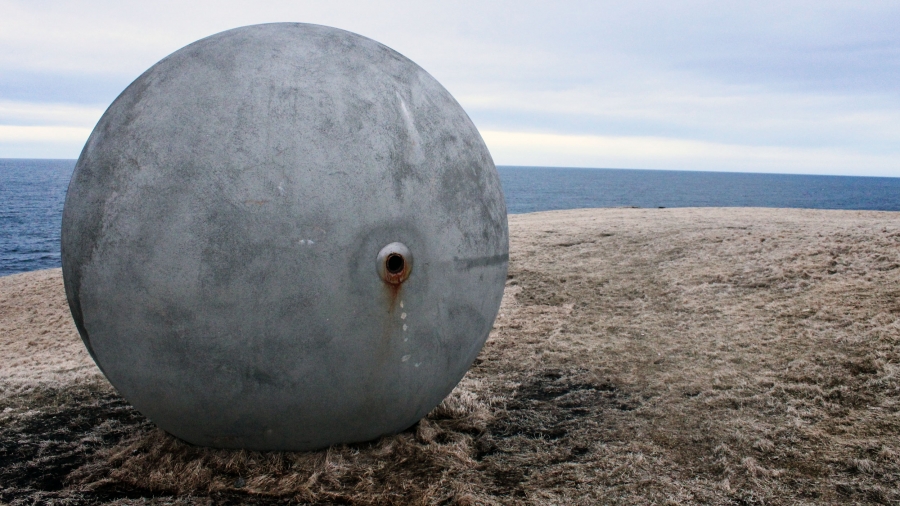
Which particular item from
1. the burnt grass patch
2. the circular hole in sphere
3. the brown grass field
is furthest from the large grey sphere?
the burnt grass patch

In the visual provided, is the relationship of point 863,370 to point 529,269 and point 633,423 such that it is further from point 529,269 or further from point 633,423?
point 529,269

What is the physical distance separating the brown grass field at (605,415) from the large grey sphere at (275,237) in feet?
1.35

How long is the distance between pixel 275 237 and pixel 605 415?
291 cm

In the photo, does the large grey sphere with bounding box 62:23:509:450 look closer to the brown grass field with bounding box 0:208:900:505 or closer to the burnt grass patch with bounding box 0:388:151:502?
the brown grass field with bounding box 0:208:900:505

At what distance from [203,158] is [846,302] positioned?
Answer: 6537 millimetres

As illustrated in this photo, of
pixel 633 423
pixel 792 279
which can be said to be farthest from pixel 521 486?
pixel 792 279

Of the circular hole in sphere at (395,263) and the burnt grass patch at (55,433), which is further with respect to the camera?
the burnt grass patch at (55,433)

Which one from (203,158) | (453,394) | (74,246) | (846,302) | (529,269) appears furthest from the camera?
(529,269)

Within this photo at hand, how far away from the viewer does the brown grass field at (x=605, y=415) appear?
384 cm

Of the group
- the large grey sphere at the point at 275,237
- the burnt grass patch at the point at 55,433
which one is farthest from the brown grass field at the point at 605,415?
the large grey sphere at the point at 275,237

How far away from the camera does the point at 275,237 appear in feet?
10.8

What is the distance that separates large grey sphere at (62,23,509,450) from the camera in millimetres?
3334

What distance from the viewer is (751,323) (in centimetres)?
698

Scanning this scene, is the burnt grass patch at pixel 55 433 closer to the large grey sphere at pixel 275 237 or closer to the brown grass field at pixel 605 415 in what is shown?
the brown grass field at pixel 605 415
